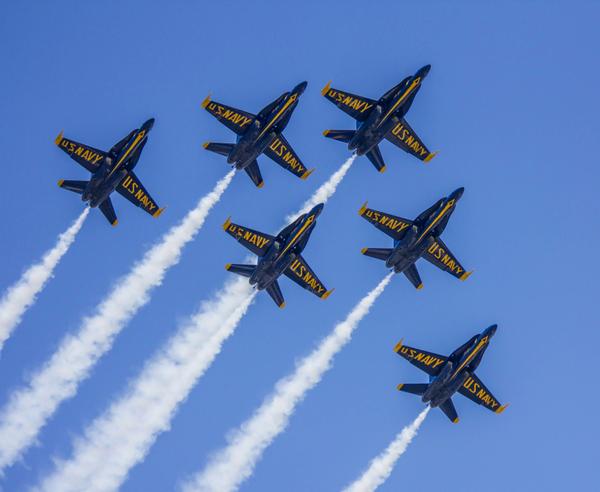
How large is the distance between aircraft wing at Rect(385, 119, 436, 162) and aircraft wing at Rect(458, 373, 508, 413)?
67.9ft

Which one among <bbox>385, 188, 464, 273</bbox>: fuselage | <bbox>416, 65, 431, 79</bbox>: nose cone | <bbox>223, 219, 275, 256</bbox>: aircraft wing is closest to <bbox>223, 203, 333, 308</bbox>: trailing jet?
<bbox>223, 219, 275, 256</bbox>: aircraft wing

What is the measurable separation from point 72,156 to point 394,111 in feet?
92.7

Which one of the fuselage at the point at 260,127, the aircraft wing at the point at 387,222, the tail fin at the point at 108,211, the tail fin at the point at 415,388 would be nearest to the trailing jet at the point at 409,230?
the aircraft wing at the point at 387,222

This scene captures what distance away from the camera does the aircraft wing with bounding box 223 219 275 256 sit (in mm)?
108500

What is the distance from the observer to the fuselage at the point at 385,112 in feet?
363

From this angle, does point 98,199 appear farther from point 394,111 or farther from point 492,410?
point 492,410

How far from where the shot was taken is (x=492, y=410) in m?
114

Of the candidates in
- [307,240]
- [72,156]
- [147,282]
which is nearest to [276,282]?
[307,240]

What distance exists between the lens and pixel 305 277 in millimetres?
112000

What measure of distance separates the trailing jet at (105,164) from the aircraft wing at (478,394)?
111 ft

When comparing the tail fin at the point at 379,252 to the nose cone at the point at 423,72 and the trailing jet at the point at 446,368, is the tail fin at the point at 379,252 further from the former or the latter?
the nose cone at the point at 423,72

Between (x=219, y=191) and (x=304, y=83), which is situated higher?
(x=304, y=83)

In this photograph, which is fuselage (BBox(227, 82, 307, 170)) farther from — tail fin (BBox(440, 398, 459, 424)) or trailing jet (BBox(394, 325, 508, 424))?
tail fin (BBox(440, 398, 459, 424))

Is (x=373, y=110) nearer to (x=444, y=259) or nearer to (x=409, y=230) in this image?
(x=409, y=230)
